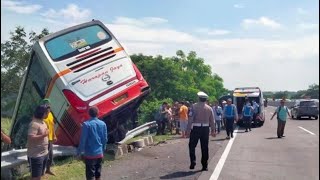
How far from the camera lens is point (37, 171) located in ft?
21.9

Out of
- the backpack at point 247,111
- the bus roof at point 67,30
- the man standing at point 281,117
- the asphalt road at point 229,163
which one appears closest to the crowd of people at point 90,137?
the asphalt road at point 229,163

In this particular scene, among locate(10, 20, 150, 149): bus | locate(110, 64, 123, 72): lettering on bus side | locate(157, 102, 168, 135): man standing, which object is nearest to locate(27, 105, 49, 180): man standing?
locate(10, 20, 150, 149): bus

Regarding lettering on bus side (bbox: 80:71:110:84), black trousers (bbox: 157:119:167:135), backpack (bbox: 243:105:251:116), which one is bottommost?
black trousers (bbox: 157:119:167:135)

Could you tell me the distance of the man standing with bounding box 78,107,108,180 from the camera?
7113 mm

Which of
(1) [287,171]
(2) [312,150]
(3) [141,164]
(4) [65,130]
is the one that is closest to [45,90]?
(4) [65,130]

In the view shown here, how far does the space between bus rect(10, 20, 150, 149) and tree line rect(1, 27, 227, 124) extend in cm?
74

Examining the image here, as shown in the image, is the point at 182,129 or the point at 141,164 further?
the point at 182,129

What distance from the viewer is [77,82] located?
37.6 feet

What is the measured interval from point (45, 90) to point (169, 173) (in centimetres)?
429

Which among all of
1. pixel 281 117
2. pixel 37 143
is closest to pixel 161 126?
pixel 281 117

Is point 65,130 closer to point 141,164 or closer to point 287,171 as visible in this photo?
point 141,164

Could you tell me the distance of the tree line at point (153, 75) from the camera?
592 inches

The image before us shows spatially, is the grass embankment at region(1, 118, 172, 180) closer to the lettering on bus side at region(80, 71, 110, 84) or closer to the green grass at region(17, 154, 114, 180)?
the green grass at region(17, 154, 114, 180)

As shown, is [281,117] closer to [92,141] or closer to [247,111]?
[247,111]
